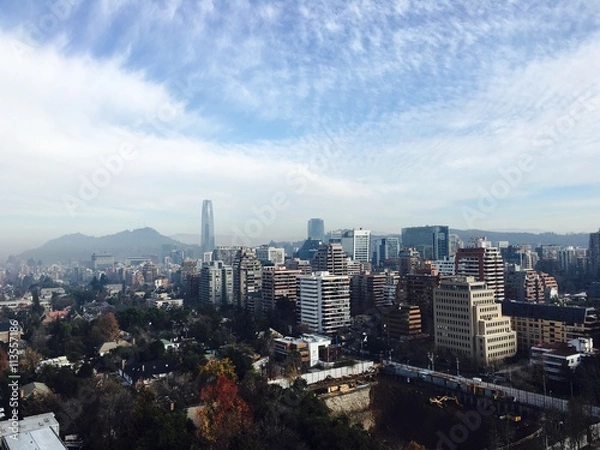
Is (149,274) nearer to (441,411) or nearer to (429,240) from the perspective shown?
(429,240)

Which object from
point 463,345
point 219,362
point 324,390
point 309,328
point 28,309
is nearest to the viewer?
point 219,362

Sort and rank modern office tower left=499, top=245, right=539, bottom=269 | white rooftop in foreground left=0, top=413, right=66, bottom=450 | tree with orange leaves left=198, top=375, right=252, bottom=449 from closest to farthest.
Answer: white rooftop in foreground left=0, top=413, right=66, bottom=450 < tree with orange leaves left=198, top=375, right=252, bottom=449 < modern office tower left=499, top=245, right=539, bottom=269

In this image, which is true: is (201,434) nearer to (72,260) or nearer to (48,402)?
(48,402)

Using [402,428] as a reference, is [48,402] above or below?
above

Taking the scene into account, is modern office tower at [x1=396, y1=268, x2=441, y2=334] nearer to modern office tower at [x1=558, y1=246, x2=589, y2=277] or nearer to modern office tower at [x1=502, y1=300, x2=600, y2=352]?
modern office tower at [x1=502, y1=300, x2=600, y2=352]

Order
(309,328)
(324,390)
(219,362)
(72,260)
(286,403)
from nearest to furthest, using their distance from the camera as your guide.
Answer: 1. (286,403)
2. (219,362)
3. (324,390)
4. (309,328)
5. (72,260)

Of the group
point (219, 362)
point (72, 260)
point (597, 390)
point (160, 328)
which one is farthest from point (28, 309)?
point (72, 260)

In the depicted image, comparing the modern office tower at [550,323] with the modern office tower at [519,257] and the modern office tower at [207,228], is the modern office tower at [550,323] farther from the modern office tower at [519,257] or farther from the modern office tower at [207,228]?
the modern office tower at [207,228]

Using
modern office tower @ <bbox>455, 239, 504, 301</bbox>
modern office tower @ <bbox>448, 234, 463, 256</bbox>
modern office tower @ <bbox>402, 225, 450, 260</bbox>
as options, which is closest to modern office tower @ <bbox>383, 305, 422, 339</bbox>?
modern office tower @ <bbox>455, 239, 504, 301</bbox>
